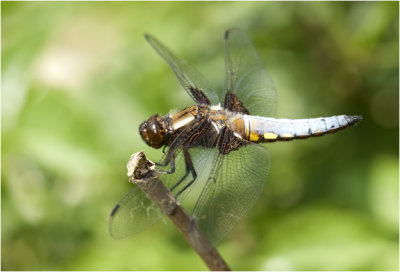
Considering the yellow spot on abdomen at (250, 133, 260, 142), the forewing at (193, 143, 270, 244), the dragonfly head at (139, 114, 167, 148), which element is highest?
the dragonfly head at (139, 114, 167, 148)

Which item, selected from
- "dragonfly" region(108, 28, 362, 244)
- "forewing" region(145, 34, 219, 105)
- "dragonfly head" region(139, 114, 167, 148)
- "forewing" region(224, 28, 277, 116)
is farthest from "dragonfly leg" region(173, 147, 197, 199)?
"forewing" region(224, 28, 277, 116)

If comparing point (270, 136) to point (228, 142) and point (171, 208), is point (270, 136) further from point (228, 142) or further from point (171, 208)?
point (171, 208)

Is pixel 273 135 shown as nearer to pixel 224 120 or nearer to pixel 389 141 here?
pixel 224 120

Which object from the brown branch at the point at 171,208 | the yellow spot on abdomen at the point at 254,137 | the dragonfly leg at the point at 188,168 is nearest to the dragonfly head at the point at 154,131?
the dragonfly leg at the point at 188,168

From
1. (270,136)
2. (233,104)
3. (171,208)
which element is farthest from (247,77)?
(171,208)

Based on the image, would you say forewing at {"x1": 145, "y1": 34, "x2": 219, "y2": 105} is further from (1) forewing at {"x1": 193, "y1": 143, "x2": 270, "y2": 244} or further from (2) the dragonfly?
(1) forewing at {"x1": 193, "y1": 143, "x2": 270, "y2": 244}

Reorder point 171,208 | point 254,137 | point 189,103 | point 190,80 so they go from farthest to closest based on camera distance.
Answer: point 189,103, point 190,80, point 254,137, point 171,208

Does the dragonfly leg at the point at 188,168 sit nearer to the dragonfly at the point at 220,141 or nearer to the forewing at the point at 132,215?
the dragonfly at the point at 220,141
